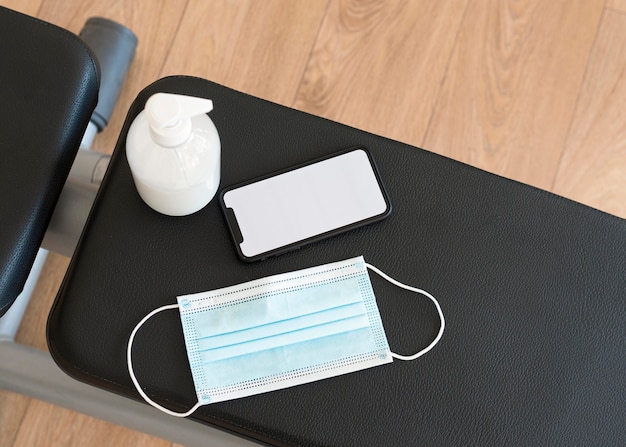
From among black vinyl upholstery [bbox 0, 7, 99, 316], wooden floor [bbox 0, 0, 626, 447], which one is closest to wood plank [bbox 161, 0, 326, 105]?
wooden floor [bbox 0, 0, 626, 447]

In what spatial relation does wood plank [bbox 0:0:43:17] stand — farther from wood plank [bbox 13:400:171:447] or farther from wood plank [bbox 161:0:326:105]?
wood plank [bbox 13:400:171:447]

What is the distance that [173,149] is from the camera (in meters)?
0.53

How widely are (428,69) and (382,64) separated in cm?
9

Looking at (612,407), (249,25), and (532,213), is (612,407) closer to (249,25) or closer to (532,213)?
(532,213)

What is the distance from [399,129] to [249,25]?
34cm

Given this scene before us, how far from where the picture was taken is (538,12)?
48.0 inches

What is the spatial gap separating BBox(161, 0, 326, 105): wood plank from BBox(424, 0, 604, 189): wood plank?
28 centimetres

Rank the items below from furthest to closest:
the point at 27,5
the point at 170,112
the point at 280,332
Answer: the point at 27,5 < the point at 280,332 < the point at 170,112

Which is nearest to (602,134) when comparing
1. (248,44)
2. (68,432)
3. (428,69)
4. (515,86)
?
(515,86)

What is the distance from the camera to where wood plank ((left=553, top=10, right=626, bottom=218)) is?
115cm

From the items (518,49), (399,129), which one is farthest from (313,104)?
(518,49)

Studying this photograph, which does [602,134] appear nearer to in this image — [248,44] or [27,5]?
[248,44]

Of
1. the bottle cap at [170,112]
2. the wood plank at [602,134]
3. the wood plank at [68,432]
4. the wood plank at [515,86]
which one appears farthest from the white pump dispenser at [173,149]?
the wood plank at [602,134]

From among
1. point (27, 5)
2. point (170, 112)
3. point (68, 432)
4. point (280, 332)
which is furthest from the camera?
point (27, 5)
